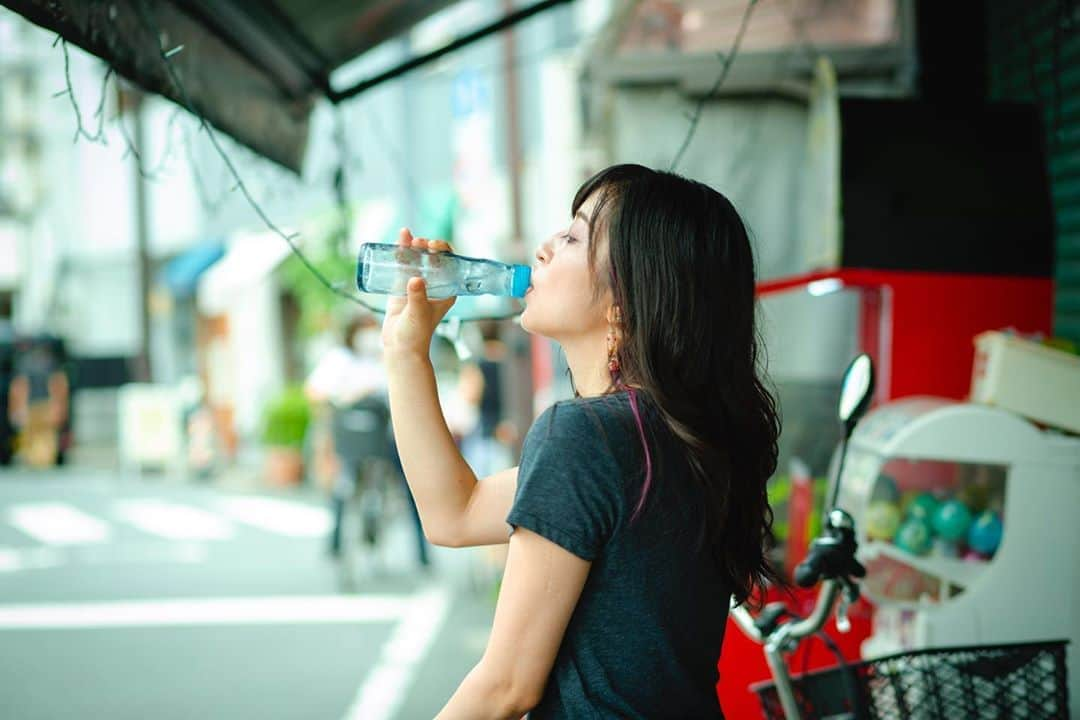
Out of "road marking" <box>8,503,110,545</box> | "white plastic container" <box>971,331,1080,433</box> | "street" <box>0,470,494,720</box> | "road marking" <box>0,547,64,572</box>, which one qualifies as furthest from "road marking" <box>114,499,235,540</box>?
"white plastic container" <box>971,331,1080,433</box>

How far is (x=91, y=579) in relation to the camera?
8453 millimetres

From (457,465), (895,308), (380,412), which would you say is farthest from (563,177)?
(457,465)

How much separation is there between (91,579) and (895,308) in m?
6.97

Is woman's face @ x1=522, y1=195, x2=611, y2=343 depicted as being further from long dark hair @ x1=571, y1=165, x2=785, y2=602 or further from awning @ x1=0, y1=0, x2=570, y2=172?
awning @ x1=0, y1=0, x2=570, y2=172

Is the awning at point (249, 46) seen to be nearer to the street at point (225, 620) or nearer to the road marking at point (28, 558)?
the street at point (225, 620)

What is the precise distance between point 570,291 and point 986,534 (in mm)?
2053

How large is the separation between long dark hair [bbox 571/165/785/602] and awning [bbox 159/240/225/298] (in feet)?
63.5

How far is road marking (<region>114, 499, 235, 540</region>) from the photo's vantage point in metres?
10.5

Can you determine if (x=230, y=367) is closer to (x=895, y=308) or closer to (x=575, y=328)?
(x=895, y=308)

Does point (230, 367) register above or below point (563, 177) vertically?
below

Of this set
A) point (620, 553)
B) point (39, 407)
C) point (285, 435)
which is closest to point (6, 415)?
point (39, 407)

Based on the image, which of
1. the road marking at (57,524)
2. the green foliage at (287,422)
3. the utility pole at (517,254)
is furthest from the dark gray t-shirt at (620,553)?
the green foliage at (287,422)

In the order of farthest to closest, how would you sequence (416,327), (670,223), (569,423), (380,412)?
(380,412) → (416,327) → (670,223) → (569,423)

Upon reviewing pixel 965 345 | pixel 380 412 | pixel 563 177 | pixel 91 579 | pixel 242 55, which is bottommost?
pixel 91 579
